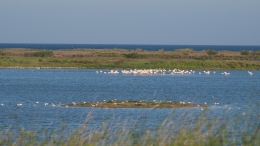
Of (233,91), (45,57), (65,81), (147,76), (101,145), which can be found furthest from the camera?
(45,57)

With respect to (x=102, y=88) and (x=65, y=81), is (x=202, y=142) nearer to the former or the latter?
(x=102, y=88)

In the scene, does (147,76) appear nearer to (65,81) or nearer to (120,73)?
(120,73)

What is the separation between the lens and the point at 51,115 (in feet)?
86.7

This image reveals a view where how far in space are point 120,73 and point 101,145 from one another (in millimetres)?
50480

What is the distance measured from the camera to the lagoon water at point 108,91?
26562mm

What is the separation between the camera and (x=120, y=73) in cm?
6119

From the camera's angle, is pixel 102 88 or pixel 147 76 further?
pixel 147 76

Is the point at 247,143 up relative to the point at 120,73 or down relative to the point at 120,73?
up

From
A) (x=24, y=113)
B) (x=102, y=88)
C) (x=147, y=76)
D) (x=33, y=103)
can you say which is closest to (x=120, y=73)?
(x=147, y=76)

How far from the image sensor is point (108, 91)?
4159cm

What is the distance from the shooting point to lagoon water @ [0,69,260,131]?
2656 cm

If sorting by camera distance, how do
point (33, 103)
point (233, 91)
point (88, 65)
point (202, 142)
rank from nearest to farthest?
point (202, 142) → point (33, 103) → point (233, 91) → point (88, 65)

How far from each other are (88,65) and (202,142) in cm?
6023

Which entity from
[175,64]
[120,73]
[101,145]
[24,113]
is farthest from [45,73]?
[101,145]
